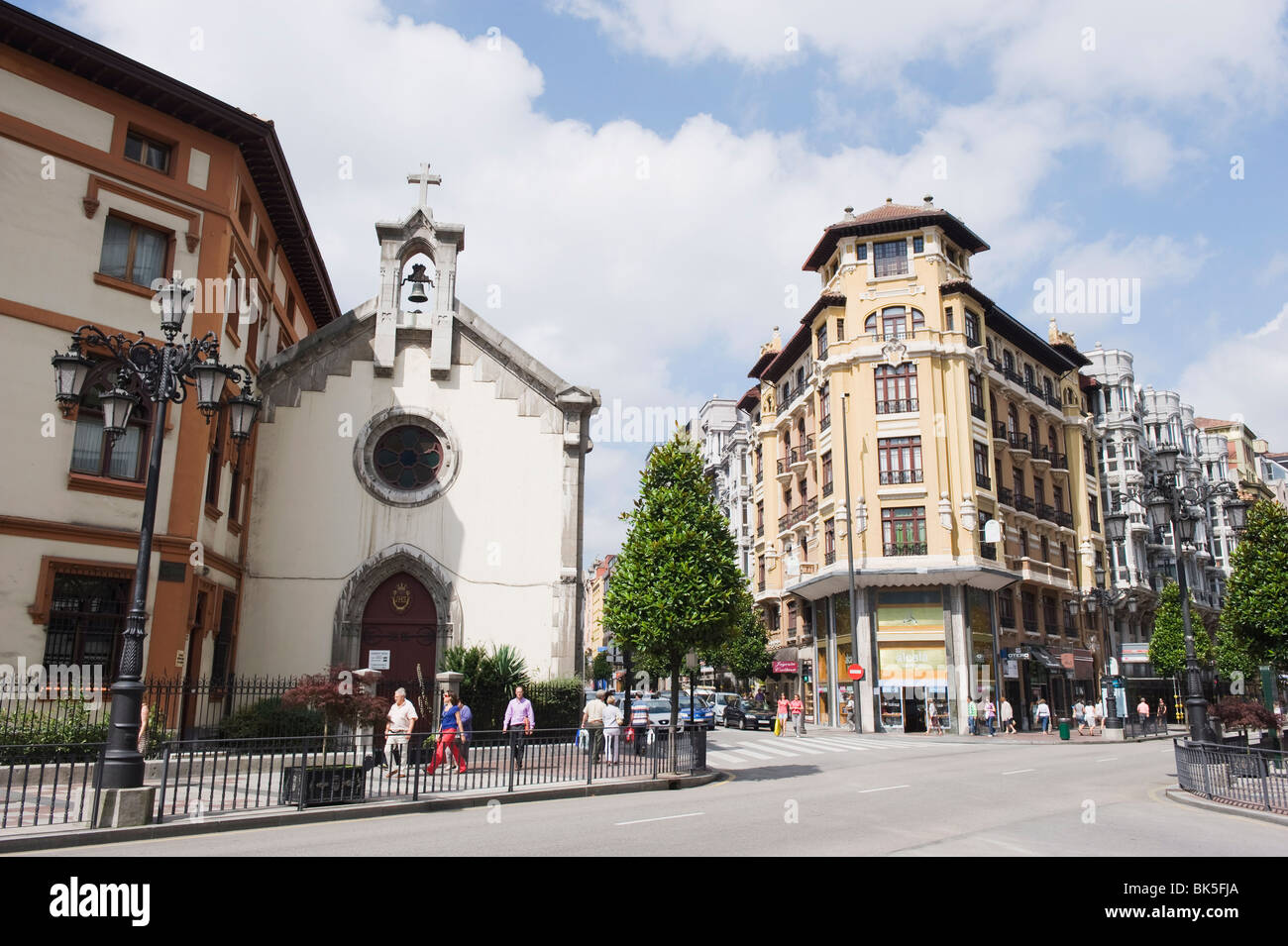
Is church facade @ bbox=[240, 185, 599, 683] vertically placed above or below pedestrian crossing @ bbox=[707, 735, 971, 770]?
above

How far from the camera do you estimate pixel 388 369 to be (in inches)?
945

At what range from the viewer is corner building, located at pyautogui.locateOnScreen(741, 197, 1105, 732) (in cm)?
3856

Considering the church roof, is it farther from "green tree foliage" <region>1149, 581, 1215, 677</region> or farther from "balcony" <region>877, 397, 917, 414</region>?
"green tree foliage" <region>1149, 581, 1215, 677</region>

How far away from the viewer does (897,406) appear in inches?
1602

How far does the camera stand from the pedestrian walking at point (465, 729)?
15930 mm

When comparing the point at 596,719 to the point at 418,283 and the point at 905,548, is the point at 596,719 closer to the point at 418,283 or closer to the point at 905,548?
the point at 418,283

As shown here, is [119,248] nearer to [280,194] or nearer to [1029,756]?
[280,194]

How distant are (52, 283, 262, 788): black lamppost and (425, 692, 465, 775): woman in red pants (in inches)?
191

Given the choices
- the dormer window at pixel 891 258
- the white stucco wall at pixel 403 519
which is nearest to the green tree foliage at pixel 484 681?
the white stucco wall at pixel 403 519

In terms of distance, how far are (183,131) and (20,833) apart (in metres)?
14.9

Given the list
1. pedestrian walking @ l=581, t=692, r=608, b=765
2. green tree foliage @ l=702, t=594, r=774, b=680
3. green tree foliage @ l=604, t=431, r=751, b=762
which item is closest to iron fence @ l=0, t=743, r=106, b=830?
pedestrian walking @ l=581, t=692, r=608, b=765

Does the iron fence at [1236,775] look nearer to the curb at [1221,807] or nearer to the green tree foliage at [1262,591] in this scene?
the curb at [1221,807]

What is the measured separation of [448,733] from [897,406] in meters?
29.9
